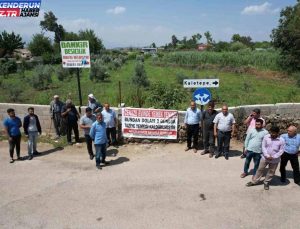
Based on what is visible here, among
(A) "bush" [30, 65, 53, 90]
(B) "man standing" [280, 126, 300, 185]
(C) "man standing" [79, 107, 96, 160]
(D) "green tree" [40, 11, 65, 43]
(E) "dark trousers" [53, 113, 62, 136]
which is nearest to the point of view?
(B) "man standing" [280, 126, 300, 185]

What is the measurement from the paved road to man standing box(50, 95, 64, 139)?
1.86m

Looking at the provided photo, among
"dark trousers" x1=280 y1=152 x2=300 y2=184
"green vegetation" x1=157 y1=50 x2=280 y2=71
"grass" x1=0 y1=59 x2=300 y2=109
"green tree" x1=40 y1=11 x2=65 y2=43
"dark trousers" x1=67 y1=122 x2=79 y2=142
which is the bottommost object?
"dark trousers" x1=280 y1=152 x2=300 y2=184

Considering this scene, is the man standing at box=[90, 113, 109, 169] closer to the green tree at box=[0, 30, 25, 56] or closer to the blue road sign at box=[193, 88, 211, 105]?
the blue road sign at box=[193, 88, 211, 105]

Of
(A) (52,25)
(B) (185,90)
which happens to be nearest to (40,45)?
(A) (52,25)

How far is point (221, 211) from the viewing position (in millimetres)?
6848

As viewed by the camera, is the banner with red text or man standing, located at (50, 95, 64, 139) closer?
the banner with red text

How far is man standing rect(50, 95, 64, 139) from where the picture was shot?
458 inches

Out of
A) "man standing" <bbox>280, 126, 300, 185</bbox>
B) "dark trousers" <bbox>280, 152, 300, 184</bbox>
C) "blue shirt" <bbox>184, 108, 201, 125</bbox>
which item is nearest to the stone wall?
"blue shirt" <bbox>184, 108, 201, 125</bbox>

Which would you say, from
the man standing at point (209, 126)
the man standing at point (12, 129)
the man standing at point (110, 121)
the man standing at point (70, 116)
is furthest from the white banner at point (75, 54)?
the man standing at point (209, 126)

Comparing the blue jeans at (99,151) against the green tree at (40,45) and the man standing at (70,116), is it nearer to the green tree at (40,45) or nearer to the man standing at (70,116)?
the man standing at (70,116)

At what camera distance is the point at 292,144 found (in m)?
7.76

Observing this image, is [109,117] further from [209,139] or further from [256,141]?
[256,141]

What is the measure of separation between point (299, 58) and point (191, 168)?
27.9m

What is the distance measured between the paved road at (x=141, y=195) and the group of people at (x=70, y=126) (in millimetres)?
486
